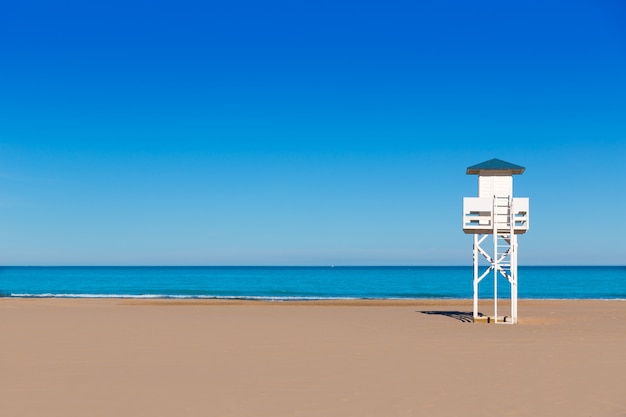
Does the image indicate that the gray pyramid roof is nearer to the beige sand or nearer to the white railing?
the white railing

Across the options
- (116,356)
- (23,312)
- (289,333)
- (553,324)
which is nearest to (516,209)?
(553,324)

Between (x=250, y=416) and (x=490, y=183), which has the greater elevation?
(x=490, y=183)

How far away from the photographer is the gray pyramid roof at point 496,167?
888 inches

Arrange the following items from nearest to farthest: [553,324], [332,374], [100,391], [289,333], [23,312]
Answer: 1. [100,391]
2. [332,374]
3. [289,333]
4. [553,324]
5. [23,312]

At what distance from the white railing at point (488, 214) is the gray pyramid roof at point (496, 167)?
1120 millimetres

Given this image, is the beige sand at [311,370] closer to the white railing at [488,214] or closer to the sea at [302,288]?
the white railing at [488,214]

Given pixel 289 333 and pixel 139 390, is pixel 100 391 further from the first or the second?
pixel 289 333

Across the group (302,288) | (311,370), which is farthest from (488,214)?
(302,288)

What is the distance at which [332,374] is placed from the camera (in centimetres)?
1177

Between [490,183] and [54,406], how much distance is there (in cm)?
1743

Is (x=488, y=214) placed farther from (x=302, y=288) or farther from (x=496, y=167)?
(x=302, y=288)

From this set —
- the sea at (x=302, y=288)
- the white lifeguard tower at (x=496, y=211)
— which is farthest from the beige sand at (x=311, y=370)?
the sea at (x=302, y=288)

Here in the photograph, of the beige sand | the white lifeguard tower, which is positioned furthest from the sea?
the beige sand

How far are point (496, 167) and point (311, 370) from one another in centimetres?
1330
